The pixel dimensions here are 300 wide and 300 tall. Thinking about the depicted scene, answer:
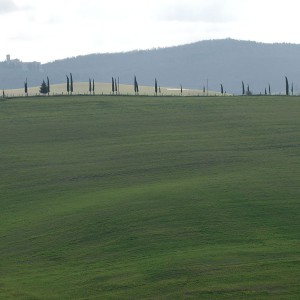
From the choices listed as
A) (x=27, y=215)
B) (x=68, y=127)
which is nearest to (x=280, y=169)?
(x=27, y=215)

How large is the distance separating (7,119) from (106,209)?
46150 millimetres

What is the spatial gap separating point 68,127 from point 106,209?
3925 cm

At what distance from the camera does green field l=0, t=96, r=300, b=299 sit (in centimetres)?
4184

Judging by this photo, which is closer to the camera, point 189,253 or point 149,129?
point 189,253

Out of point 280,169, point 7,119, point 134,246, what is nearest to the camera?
point 134,246

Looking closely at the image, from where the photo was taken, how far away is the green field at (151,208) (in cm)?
4184

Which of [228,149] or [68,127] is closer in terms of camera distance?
[228,149]

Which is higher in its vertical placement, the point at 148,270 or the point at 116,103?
the point at 116,103

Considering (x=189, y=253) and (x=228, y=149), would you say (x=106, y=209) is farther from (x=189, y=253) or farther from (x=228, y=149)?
(x=228, y=149)

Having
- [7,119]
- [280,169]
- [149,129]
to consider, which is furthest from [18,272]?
[7,119]

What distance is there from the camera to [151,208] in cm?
5450

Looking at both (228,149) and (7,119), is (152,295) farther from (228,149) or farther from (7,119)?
(7,119)

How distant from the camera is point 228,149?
250ft

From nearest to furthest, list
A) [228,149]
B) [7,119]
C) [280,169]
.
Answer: [280,169] → [228,149] → [7,119]
